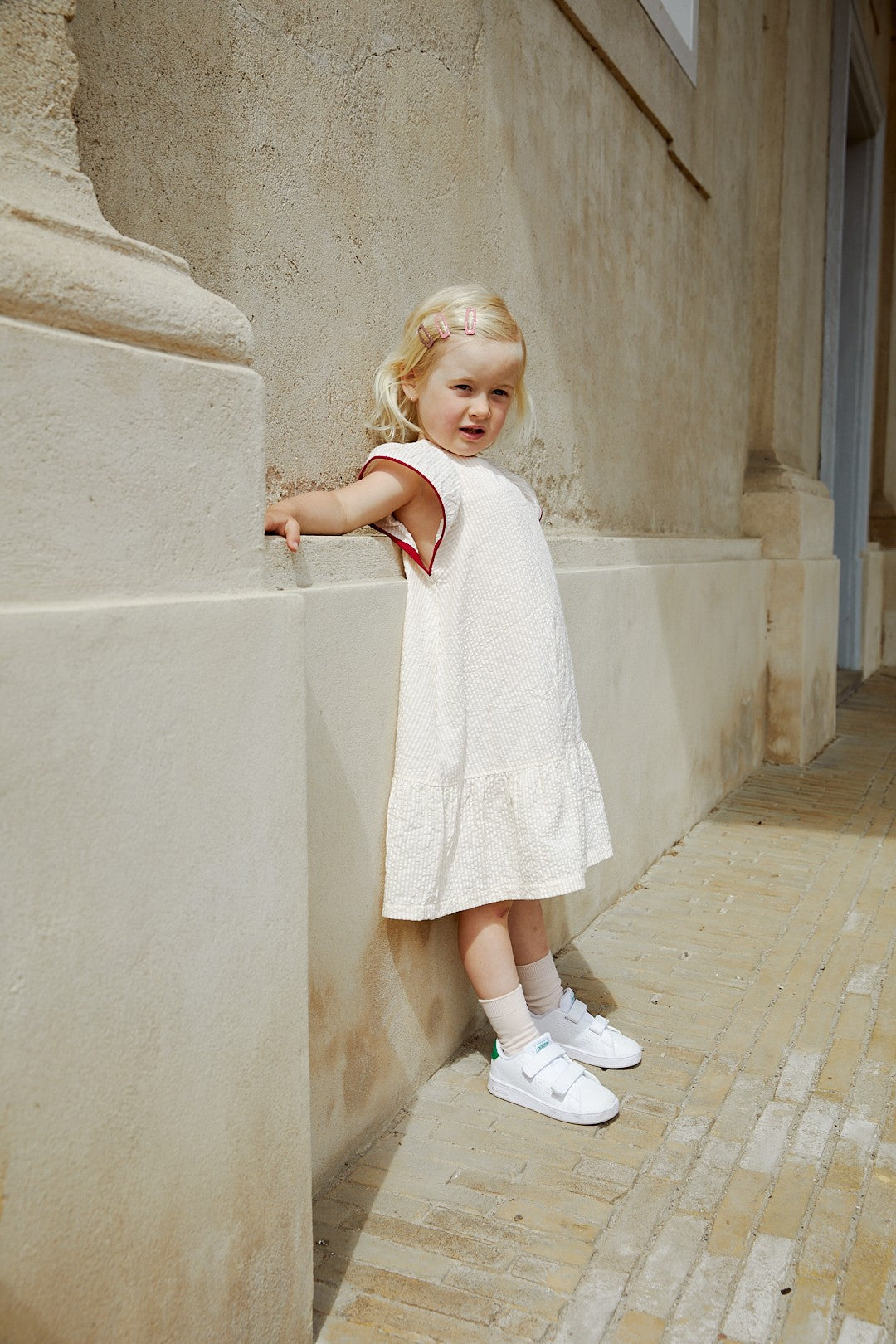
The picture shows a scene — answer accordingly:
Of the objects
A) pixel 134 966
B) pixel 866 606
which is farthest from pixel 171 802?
pixel 866 606

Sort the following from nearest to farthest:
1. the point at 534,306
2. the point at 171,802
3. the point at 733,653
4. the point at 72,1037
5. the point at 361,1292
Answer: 1. the point at 72,1037
2. the point at 171,802
3. the point at 361,1292
4. the point at 534,306
5. the point at 733,653

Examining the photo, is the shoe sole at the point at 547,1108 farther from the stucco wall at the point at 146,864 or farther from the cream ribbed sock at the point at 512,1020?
the stucco wall at the point at 146,864

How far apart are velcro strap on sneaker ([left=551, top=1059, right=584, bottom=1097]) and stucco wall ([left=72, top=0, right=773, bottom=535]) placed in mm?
1308

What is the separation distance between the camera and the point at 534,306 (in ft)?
11.1

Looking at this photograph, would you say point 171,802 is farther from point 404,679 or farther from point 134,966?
point 404,679

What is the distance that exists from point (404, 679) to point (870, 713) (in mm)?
6316

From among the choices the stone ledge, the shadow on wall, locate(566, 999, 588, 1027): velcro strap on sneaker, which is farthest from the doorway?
the shadow on wall

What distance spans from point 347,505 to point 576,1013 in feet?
4.25

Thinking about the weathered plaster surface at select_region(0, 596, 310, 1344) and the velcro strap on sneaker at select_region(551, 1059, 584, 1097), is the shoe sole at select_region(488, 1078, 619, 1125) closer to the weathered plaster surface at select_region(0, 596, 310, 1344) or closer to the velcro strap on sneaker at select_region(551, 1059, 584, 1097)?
the velcro strap on sneaker at select_region(551, 1059, 584, 1097)

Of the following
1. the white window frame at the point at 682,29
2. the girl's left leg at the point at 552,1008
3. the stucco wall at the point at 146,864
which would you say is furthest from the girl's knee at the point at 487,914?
the white window frame at the point at 682,29

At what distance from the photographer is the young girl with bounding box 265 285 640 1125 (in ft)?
7.64

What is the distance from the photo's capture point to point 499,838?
243 cm

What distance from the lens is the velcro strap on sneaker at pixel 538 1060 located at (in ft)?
8.01

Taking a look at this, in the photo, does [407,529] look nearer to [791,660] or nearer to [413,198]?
[413,198]
